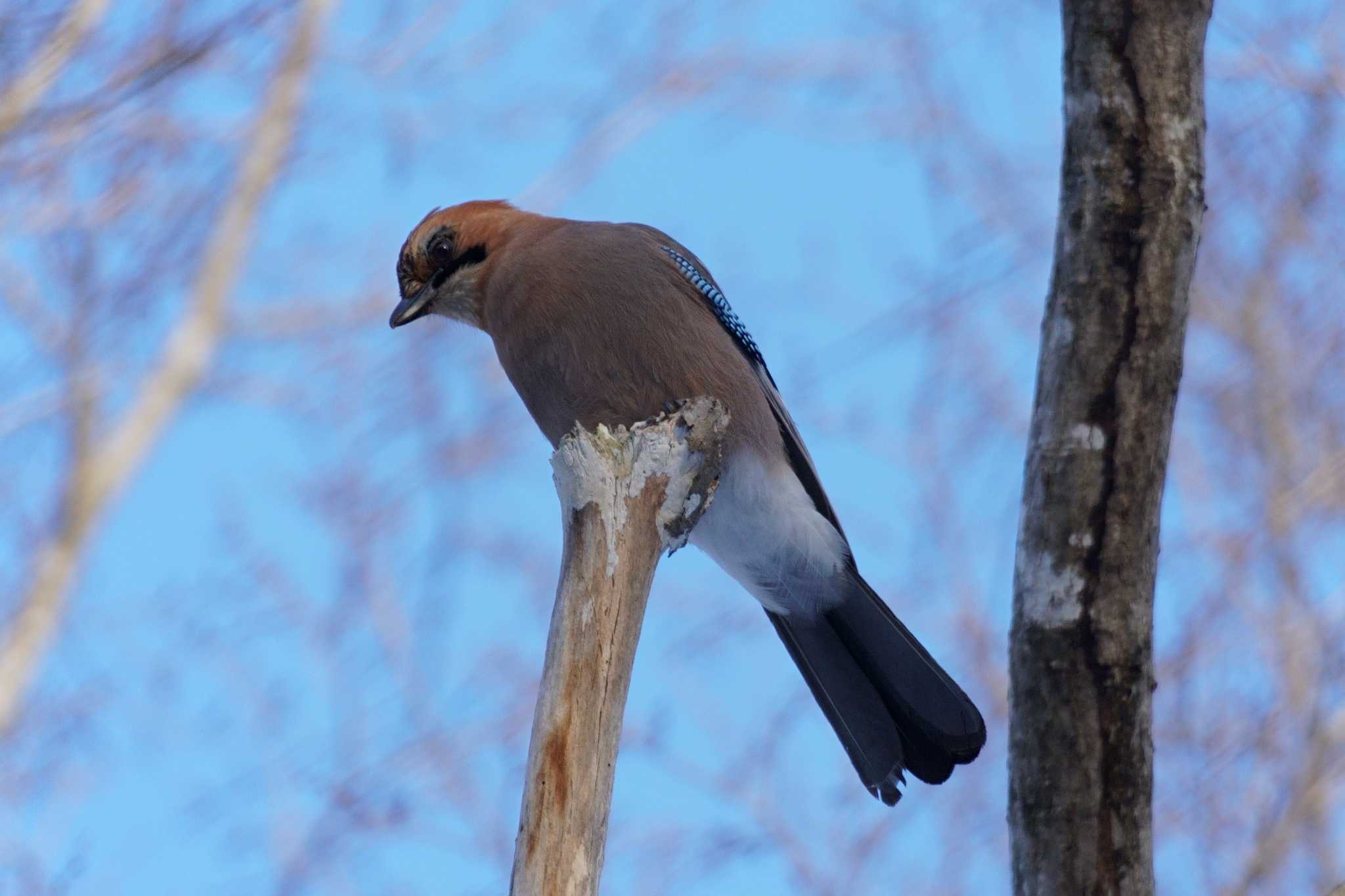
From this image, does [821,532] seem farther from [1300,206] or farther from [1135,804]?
[1300,206]

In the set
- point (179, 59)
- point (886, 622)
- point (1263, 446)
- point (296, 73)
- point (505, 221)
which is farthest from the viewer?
point (296, 73)

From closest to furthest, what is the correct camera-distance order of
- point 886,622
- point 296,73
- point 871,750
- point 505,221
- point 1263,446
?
point 871,750 → point 886,622 → point 505,221 → point 1263,446 → point 296,73

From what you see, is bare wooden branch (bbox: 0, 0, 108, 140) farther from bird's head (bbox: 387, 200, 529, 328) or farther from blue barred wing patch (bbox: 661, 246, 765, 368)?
blue barred wing patch (bbox: 661, 246, 765, 368)

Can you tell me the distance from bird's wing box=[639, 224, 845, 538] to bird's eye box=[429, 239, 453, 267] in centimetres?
58

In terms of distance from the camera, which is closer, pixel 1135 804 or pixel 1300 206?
pixel 1135 804

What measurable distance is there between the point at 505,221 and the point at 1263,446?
14.2 ft

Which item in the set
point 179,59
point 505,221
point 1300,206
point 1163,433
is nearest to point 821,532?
point 505,221

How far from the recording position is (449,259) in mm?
4398

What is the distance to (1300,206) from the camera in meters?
6.59

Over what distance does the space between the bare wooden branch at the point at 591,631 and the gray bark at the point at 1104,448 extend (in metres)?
0.69

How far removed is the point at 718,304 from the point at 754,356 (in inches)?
7.7

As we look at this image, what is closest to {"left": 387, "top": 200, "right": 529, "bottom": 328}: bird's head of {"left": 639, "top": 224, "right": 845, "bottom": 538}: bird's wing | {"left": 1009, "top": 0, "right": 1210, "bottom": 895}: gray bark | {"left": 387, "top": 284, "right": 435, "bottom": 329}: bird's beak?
{"left": 387, "top": 284, "right": 435, "bottom": 329}: bird's beak

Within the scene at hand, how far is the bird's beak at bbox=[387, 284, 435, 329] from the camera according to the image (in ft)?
14.3

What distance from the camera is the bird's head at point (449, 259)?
14.3 ft
